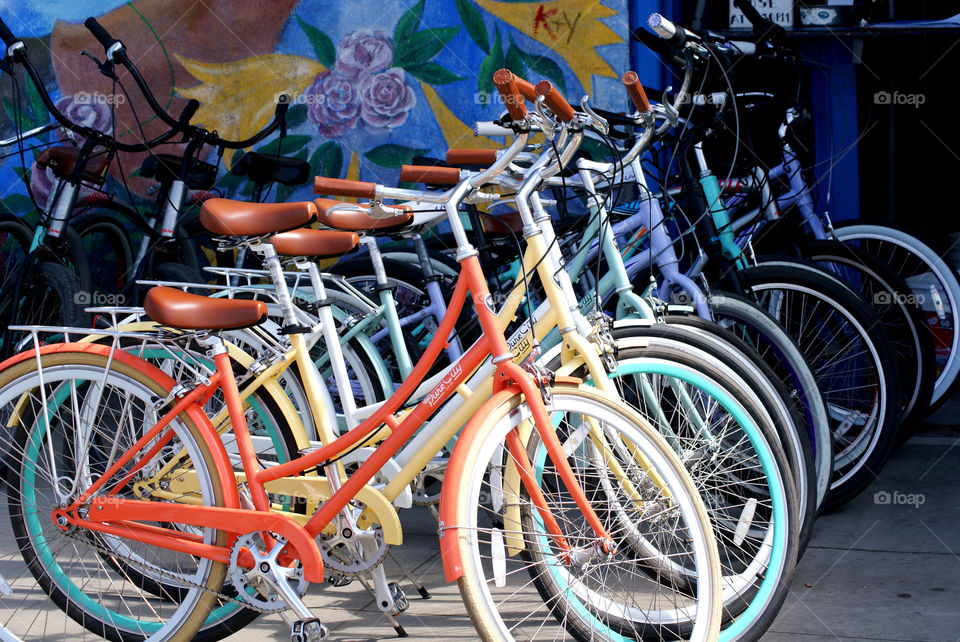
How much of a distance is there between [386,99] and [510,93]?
10.9 ft

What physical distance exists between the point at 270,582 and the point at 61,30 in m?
4.22

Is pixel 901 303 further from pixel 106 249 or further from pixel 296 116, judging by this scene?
pixel 106 249

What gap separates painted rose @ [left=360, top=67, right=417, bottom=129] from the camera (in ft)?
18.0

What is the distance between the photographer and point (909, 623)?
306cm

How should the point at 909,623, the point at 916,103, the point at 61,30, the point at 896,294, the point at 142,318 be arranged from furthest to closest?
the point at 61,30 → the point at 916,103 → the point at 896,294 → the point at 142,318 → the point at 909,623

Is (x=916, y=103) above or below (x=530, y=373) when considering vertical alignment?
above

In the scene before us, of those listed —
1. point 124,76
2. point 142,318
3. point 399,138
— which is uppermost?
point 124,76

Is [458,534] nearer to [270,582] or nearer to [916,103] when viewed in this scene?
[270,582]

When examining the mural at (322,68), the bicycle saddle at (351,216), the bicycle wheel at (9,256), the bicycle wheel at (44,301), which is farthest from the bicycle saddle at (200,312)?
the bicycle wheel at (9,256)

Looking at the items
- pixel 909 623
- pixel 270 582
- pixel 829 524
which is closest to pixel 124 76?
pixel 270 582

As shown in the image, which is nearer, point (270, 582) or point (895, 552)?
point (270, 582)

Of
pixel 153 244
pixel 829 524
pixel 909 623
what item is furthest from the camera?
pixel 153 244

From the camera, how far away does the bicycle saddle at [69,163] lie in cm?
474

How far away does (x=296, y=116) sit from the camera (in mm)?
5613
